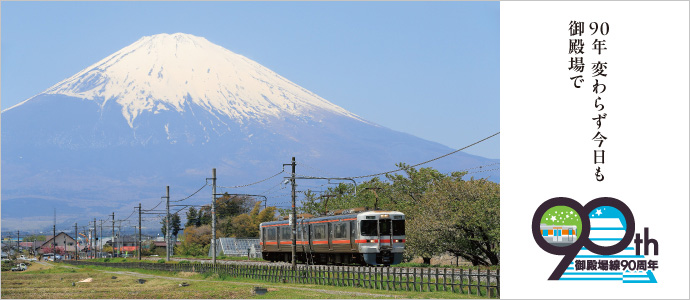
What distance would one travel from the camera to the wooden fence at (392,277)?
28.4 metres

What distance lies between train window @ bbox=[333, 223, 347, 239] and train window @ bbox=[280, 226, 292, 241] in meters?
8.42

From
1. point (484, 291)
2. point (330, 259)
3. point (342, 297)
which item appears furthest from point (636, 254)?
point (330, 259)

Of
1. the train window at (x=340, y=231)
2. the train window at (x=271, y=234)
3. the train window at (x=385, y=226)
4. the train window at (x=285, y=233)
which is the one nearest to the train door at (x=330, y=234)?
the train window at (x=340, y=231)

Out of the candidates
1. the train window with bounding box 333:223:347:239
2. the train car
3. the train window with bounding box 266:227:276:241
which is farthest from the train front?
the train window with bounding box 266:227:276:241

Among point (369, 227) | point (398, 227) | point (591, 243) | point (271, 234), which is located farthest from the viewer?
point (271, 234)

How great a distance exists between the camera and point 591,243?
61.5 ft

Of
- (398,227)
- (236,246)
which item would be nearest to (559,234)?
(398,227)

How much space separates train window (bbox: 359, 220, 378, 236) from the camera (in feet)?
150

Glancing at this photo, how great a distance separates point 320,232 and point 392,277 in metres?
17.4

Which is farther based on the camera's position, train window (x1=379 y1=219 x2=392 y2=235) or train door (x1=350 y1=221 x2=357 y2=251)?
train door (x1=350 y1=221 x2=357 y2=251)

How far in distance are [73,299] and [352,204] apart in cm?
5008

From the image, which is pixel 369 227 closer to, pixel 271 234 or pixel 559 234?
pixel 271 234

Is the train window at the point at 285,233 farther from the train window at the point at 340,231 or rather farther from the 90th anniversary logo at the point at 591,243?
the 90th anniversary logo at the point at 591,243

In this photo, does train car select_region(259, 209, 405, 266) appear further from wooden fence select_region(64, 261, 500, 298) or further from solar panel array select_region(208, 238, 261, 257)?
solar panel array select_region(208, 238, 261, 257)
